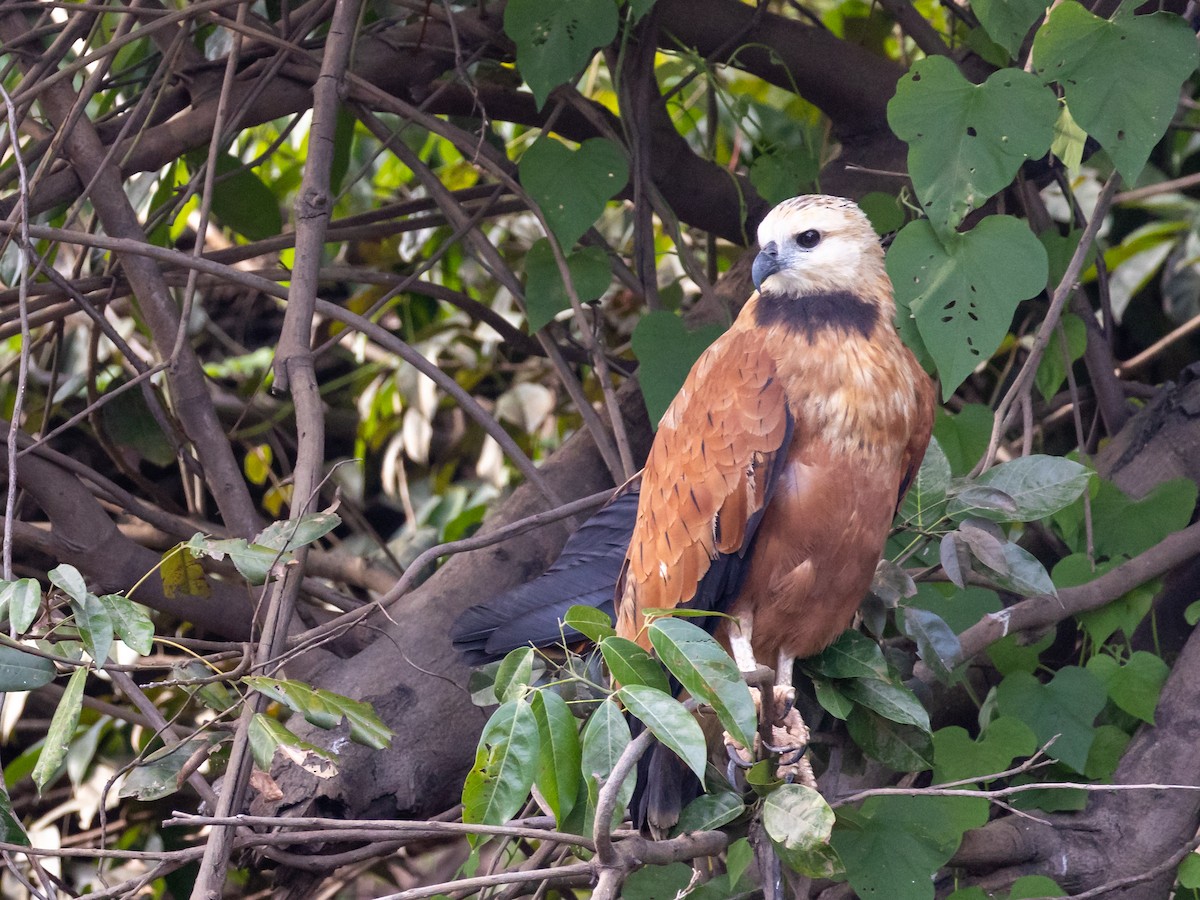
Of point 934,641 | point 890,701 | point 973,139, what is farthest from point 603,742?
point 973,139

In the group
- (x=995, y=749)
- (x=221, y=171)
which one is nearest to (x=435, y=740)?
(x=995, y=749)

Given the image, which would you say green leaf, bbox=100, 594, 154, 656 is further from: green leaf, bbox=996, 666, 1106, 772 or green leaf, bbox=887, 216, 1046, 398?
green leaf, bbox=996, 666, 1106, 772

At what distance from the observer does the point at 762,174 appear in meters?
2.33

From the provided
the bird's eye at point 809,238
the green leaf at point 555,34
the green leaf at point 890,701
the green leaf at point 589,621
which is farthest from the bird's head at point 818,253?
the green leaf at point 589,621

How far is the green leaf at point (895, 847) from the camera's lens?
1639 millimetres

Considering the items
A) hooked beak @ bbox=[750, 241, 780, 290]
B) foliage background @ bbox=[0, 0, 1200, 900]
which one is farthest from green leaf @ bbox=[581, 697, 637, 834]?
hooked beak @ bbox=[750, 241, 780, 290]

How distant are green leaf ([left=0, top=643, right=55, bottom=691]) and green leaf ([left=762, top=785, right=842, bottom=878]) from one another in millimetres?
851

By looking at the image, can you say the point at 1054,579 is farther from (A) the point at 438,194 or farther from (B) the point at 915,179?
(A) the point at 438,194

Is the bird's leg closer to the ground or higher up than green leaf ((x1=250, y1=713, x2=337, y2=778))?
closer to the ground

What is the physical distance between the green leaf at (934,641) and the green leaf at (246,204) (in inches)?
67.1

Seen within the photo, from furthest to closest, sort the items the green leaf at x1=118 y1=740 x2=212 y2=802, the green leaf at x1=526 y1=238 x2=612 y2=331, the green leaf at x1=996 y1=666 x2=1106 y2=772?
the green leaf at x1=526 y1=238 x2=612 y2=331
the green leaf at x1=996 y1=666 x2=1106 y2=772
the green leaf at x1=118 y1=740 x2=212 y2=802

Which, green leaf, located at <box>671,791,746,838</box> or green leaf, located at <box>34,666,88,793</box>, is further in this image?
green leaf, located at <box>671,791,746,838</box>

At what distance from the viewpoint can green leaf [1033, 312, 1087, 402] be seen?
2.28 metres

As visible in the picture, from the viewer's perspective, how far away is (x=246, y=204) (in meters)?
2.56
